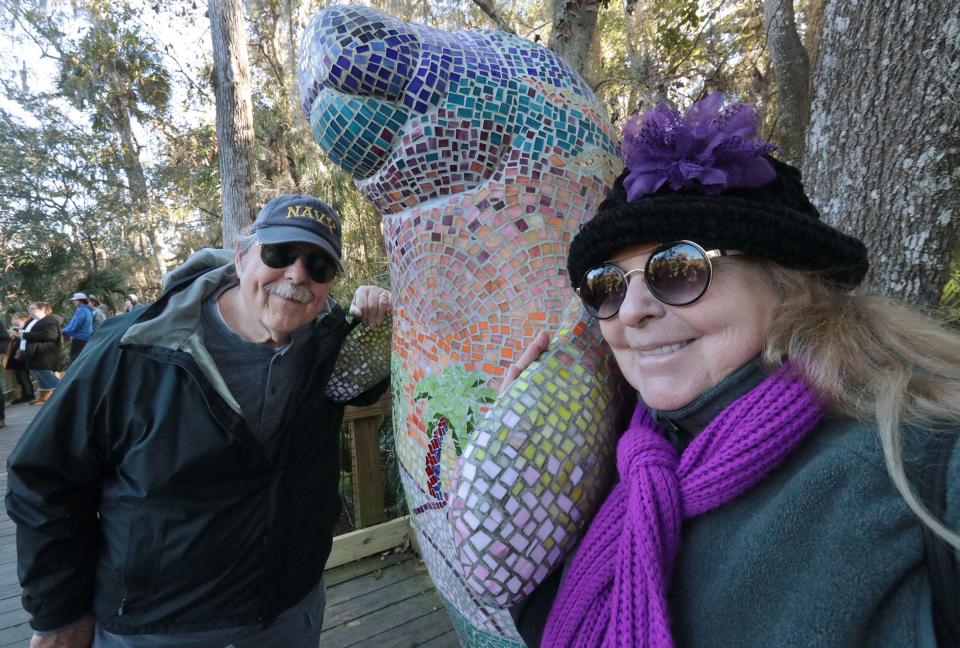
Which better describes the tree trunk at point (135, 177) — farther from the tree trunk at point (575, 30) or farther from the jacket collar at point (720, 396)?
the jacket collar at point (720, 396)

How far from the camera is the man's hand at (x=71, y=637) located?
138 cm

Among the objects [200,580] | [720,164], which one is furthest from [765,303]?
[200,580]

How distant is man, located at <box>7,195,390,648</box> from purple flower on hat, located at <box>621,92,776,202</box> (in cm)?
96

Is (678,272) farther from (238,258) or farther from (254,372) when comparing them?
(238,258)

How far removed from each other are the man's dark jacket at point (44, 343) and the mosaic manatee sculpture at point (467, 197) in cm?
→ 948

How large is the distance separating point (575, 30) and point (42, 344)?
368 inches

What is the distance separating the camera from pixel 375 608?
284 cm

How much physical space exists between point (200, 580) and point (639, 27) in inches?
314

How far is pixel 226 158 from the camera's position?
551 centimetres

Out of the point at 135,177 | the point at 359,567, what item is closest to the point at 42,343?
the point at 359,567

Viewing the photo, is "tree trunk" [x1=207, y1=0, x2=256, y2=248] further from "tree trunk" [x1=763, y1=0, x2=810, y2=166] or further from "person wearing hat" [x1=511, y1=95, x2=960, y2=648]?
"person wearing hat" [x1=511, y1=95, x2=960, y2=648]

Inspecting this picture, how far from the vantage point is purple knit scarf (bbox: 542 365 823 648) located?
731 mm

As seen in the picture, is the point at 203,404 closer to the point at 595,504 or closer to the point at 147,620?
the point at 147,620

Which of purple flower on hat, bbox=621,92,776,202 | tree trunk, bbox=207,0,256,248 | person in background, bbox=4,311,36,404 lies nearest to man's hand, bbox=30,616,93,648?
purple flower on hat, bbox=621,92,776,202
